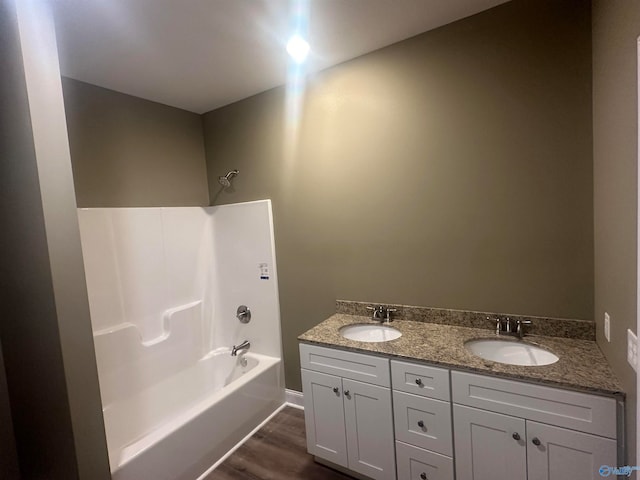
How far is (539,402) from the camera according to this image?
1.29 metres

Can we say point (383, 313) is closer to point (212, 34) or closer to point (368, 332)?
point (368, 332)

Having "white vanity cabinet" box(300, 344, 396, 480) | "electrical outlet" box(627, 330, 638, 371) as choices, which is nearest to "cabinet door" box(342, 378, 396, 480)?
"white vanity cabinet" box(300, 344, 396, 480)

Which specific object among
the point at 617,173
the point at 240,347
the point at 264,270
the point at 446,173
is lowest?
the point at 240,347

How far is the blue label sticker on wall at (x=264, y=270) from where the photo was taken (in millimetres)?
2645

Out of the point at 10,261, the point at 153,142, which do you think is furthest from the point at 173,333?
the point at 153,142

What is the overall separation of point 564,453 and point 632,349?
551 mm

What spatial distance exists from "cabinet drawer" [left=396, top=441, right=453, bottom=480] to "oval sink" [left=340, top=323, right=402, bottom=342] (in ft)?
1.96

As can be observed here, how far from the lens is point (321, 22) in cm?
173

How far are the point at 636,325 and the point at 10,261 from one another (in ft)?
8.73

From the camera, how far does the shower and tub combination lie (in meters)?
2.00

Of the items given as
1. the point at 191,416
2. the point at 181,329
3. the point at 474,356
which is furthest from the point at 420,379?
the point at 181,329

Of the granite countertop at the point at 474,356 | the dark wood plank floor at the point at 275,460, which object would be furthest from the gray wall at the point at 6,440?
the granite countertop at the point at 474,356

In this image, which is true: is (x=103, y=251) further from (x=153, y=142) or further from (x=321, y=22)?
(x=321, y=22)

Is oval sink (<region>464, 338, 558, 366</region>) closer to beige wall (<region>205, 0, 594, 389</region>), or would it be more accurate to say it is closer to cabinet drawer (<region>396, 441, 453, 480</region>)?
beige wall (<region>205, 0, 594, 389</region>)
